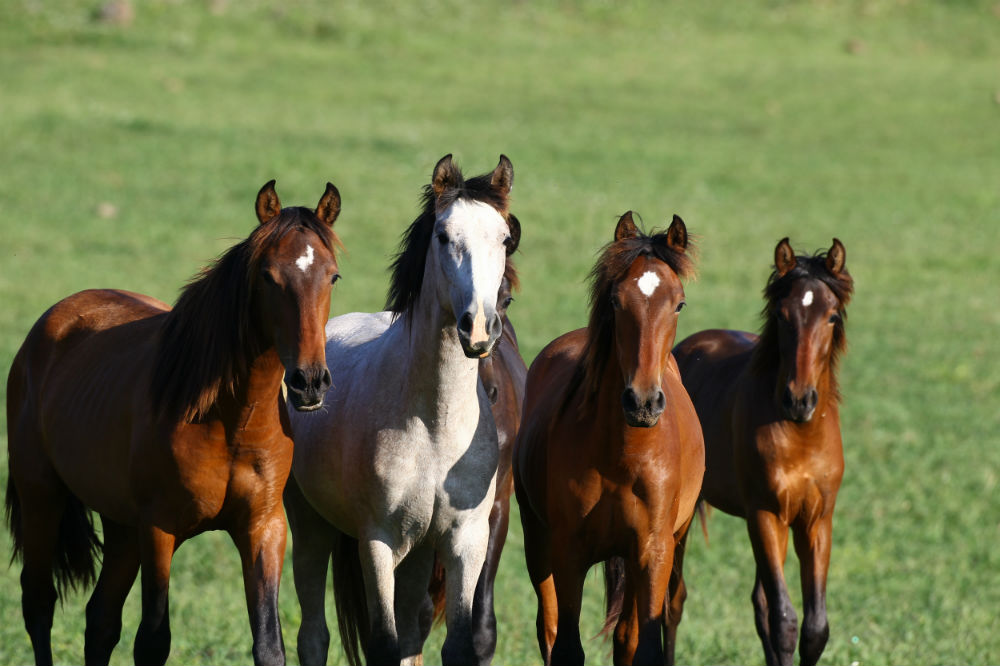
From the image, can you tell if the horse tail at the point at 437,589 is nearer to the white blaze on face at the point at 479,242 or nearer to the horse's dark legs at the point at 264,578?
the horse's dark legs at the point at 264,578

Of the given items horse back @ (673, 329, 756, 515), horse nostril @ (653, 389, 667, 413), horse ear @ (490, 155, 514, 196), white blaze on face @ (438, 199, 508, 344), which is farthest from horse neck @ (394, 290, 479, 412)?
horse back @ (673, 329, 756, 515)

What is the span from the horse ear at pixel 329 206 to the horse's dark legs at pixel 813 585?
272 centimetres

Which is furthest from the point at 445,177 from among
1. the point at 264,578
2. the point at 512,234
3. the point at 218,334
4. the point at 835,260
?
the point at 835,260

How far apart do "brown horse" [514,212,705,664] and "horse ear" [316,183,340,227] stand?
1.03 m

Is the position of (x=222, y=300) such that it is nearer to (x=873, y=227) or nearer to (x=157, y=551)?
(x=157, y=551)

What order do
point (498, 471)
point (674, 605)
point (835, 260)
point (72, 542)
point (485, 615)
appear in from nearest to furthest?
1. point (485, 615)
2. point (498, 471)
3. point (835, 260)
4. point (72, 542)
5. point (674, 605)

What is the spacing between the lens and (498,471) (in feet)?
18.3

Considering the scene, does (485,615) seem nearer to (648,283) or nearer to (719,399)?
(648,283)

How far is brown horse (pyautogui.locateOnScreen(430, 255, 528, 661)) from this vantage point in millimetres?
5453

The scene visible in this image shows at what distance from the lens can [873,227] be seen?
71.0 ft

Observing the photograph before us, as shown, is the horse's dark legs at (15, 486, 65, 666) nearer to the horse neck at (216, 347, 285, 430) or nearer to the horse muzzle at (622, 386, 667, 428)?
the horse neck at (216, 347, 285, 430)

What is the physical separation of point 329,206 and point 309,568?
172cm

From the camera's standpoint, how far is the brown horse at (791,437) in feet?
19.6

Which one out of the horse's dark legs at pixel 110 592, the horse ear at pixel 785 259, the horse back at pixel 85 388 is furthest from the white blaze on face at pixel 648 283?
the horse's dark legs at pixel 110 592
